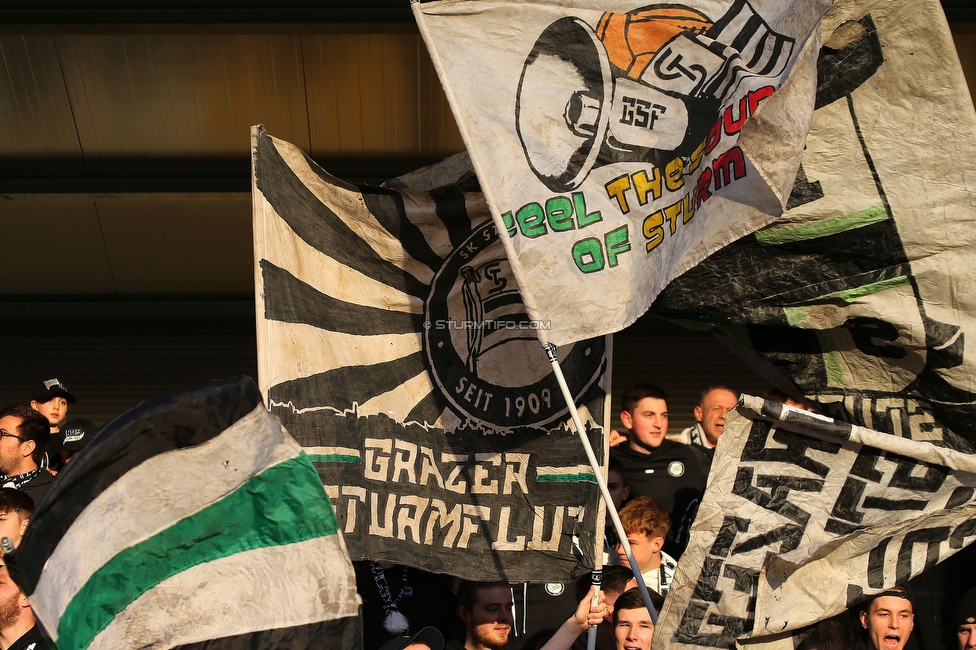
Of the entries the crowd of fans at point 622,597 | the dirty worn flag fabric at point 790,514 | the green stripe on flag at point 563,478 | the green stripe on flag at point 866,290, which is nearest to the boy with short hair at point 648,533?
the crowd of fans at point 622,597

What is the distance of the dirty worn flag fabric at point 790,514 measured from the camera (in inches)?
129

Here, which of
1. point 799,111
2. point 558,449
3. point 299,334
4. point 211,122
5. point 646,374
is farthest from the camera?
point 646,374

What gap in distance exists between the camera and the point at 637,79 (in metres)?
3.56

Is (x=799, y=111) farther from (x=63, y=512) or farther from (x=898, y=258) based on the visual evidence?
(x=63, y=512)

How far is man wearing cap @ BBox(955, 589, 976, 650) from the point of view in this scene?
13.8ft

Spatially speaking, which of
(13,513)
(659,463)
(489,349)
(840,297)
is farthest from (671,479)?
(13,513)

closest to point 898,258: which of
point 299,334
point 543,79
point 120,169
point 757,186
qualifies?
point 757,186

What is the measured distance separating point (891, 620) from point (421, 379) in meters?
2.08

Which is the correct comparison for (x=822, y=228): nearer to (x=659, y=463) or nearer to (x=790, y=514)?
(x=790, y=514)

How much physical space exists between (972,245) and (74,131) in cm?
605

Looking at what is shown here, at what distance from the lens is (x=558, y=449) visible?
4203 mm

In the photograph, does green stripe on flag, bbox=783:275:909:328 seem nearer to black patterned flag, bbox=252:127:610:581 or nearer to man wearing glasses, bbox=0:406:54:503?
black patterned flag, bbox=252:127:610:581

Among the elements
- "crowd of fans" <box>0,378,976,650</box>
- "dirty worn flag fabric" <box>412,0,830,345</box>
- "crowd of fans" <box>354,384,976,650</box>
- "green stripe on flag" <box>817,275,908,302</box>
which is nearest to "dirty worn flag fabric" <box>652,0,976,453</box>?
"green stripe on flag" <box>817,275,908,302</box>

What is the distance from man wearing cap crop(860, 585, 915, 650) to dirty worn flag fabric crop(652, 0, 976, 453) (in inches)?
29.9
